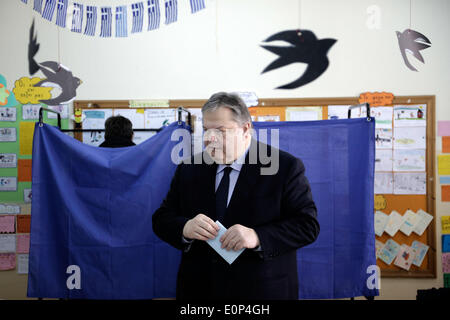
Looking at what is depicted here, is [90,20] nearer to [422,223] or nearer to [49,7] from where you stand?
[49,7]

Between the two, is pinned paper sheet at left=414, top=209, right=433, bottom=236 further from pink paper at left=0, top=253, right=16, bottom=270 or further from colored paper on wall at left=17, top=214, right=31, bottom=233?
pink paper at left=0, top=253, right=16, bottom=270

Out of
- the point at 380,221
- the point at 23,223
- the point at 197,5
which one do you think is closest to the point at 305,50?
the point at 197,5

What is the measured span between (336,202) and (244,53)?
1396 millimetres

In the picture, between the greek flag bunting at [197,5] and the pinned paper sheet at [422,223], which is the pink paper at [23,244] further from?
the pinned paper sheet at [422,223]

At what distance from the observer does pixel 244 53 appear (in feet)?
8.30

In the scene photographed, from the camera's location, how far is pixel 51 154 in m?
1.88

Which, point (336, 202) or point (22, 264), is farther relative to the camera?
point (22, 264)

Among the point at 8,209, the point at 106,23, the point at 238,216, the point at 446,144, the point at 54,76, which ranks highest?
the point at 106,23

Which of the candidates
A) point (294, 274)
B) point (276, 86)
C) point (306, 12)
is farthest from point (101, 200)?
point (306, 12)

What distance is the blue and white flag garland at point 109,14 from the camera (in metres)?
2.51

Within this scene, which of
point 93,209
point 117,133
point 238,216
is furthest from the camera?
point 117,133

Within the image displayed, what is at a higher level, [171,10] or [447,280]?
[171,10]

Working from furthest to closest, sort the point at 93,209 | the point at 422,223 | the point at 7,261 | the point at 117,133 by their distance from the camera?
the point at 7,261, the point at 422,223, the point at 117,133, the point at 93,209

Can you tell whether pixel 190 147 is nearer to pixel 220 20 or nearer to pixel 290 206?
pixel 290 206
